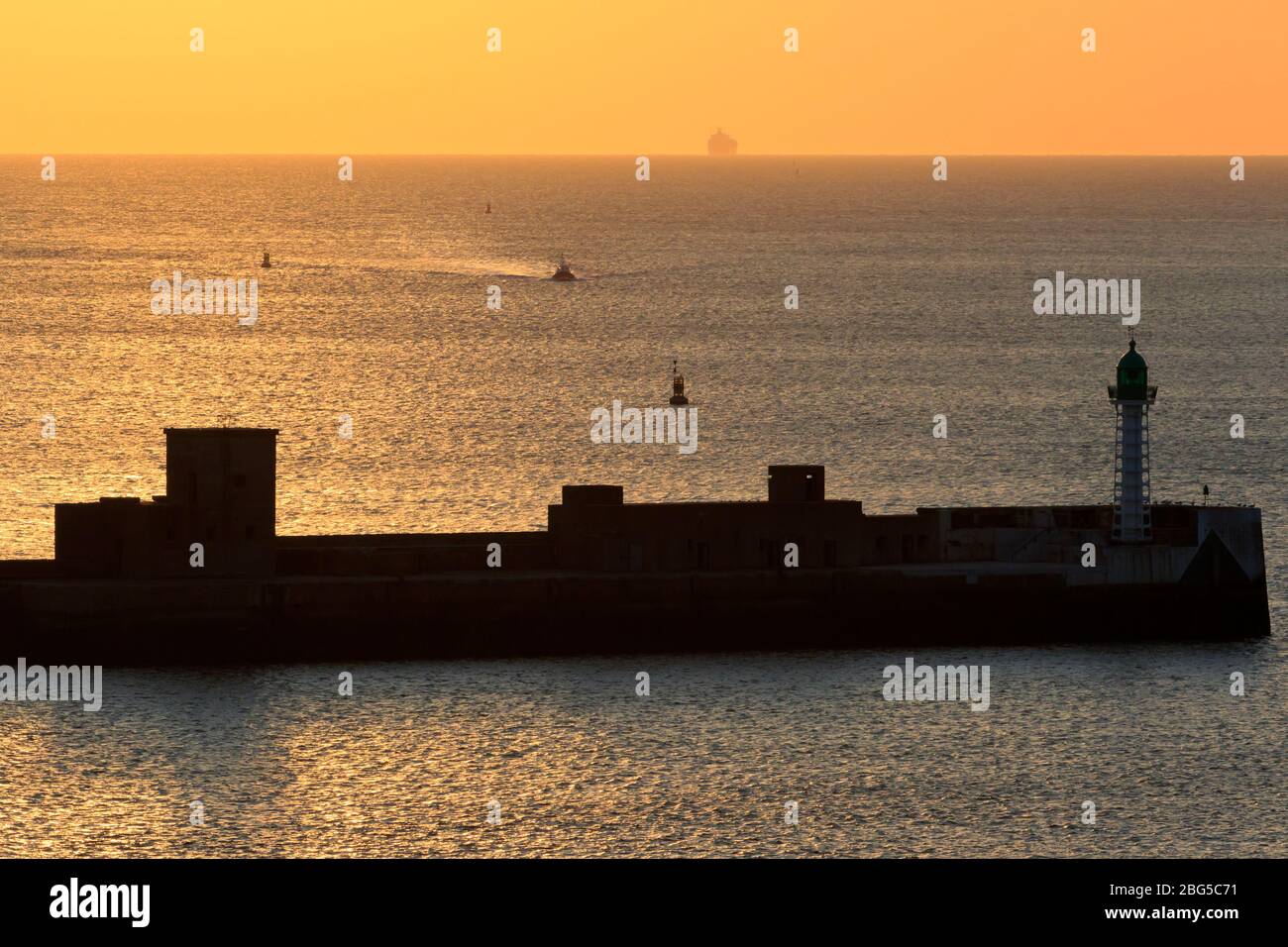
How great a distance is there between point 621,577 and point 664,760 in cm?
1258

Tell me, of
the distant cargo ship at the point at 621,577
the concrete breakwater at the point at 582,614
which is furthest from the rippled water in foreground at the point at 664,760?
the distant cargo ship at the point at 621,577

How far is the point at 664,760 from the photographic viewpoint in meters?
56.5

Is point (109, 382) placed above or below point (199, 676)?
above

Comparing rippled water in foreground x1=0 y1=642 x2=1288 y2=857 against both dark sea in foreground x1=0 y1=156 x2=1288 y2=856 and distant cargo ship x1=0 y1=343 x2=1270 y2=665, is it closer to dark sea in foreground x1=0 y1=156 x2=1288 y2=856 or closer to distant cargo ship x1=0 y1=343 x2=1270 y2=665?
dark sea in foreground x1=0 y1=156 x2=1288 y2=856

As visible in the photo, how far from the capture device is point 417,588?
219 ft

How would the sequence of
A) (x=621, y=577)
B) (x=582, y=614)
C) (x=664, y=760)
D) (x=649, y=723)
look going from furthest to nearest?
1. (x=621, y=577)
2. (x=582, y=614)
3. (x=649, y=723)
4. (x=664, y=760)

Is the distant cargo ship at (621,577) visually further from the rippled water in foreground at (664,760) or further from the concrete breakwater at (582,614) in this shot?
the rippled water in foreground at (664,760)

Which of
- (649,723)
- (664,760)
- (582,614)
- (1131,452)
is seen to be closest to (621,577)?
(582,614)

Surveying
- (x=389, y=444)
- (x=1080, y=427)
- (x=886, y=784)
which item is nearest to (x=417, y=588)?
(x=886, y=784)

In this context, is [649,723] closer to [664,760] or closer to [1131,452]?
[664,760]

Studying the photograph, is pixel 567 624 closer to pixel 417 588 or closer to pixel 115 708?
pixel 417 588

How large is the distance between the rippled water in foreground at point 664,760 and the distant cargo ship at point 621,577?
115 cm
